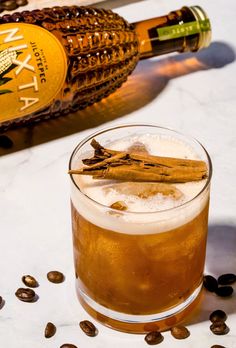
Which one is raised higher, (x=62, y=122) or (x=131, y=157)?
(x=131, y=157)

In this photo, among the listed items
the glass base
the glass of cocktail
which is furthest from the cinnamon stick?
the glass base

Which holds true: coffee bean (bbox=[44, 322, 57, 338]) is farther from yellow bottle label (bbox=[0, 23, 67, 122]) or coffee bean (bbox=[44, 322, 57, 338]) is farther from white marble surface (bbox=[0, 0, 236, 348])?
yellow bottle label (bbox=[0, 23, 67, 122])

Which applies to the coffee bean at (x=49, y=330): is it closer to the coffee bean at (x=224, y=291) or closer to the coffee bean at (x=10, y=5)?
the coffee bean at (x=224, y=291)

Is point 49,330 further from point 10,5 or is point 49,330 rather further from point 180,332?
point 10,5

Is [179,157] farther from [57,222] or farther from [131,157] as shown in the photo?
[57,222]

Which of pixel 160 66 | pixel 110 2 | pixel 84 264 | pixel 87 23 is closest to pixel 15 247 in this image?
pixel 84 264

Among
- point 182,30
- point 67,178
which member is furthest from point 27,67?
point 182,30
